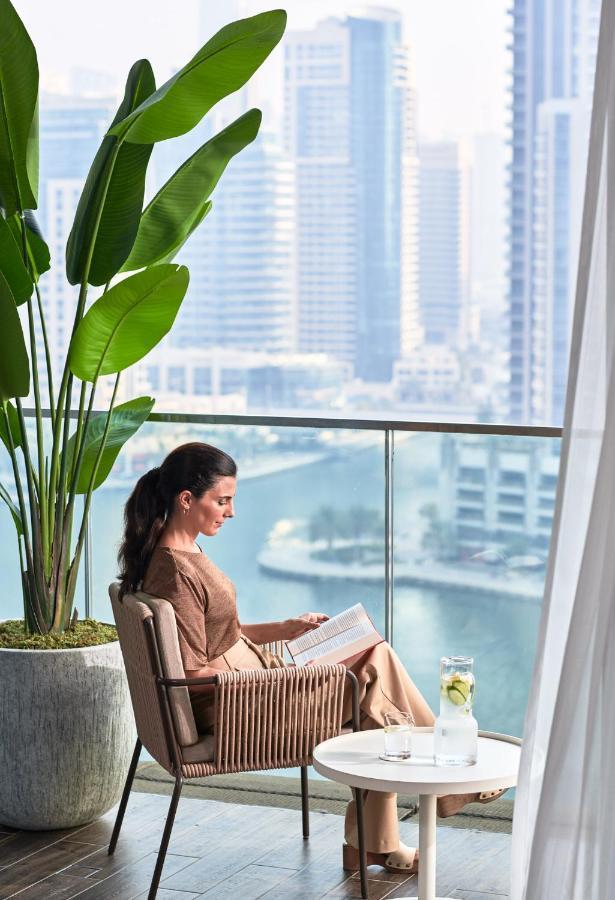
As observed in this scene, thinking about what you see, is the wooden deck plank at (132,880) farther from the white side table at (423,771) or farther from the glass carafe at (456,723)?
the glass carafe at (456,723)

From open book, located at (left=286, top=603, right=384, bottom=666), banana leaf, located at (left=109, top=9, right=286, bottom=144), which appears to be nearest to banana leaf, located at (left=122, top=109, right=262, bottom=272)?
banana leaf, located at (left=109, top=9, right=286, bottom=144)

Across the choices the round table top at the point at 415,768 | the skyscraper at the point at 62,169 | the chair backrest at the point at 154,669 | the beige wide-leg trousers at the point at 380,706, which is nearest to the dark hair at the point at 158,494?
the chair backrest at the point at 154,669

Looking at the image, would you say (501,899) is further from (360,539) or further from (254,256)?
(254,256)

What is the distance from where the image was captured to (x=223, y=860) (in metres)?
3.10

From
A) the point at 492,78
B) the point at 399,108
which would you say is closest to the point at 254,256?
the point at 399,108

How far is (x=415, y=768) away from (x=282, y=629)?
2.53 feet

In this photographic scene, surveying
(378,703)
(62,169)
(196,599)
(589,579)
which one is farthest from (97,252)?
(62,169)

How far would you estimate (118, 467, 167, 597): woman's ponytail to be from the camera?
297 centimetres

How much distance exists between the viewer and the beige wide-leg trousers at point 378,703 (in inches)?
117

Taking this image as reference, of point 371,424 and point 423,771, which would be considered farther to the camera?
point 371,424

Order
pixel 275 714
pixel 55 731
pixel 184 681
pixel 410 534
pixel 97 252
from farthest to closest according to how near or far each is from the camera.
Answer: pixel 410 534, pixel 97 252, pixel 55 731, pixel 275 714, pixel 184 681

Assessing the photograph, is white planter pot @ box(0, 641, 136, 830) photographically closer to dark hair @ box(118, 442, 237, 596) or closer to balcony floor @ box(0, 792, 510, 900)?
balcony floor @ box(0, 792, 510, 900)

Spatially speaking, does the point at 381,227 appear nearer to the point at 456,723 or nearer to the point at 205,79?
the point at 205,79

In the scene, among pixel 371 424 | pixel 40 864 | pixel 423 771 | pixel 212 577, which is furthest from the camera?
pixel 371 424
